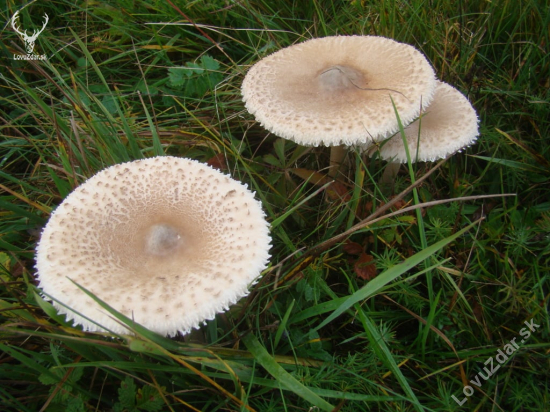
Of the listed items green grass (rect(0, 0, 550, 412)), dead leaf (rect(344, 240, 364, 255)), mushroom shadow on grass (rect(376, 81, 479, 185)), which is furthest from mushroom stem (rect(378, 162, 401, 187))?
dead leaf (rect(344, 240, 364, 255))

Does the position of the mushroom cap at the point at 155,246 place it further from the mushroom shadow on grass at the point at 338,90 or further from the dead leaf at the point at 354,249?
the dead leaf at the point at 354,249

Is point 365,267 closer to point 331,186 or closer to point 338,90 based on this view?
point 331,186

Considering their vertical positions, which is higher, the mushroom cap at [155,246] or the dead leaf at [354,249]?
the mushroom cap at [155,246]

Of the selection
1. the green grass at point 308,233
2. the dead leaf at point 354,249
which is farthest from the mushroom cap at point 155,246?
the dead leaf at point 354,249

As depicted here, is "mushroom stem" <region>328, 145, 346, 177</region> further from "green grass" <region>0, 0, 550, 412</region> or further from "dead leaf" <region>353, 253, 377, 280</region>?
"dead leaf" <region>353, 253, 377, 280</region>

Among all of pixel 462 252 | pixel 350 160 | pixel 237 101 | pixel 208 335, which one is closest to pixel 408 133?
pixel 350 160

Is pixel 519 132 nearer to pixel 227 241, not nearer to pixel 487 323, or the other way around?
pixel 487 323
